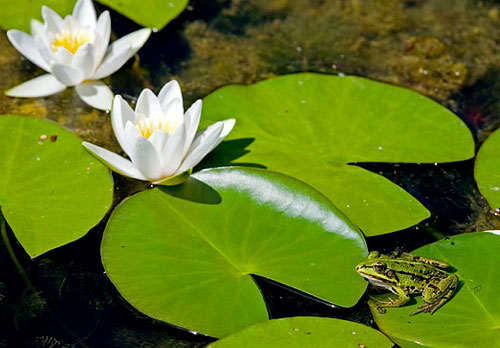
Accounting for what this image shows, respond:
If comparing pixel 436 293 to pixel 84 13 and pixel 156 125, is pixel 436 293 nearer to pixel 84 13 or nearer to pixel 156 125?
pixel 156 125

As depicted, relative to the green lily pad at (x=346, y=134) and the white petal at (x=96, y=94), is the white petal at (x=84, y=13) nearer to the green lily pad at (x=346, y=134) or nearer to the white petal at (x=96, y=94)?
the white petal at (x=96, y=94)

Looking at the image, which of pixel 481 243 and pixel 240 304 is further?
pixel 481 243

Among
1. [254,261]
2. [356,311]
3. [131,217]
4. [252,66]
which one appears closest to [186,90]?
[252,66]

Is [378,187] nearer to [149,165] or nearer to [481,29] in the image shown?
[149,165]

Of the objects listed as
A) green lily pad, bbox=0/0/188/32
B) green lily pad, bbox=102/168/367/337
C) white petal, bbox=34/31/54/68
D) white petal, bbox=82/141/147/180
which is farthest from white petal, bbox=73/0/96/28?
green lily pad, bbox=102/168/367/337

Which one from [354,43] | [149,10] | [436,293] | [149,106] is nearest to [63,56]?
[149,106]

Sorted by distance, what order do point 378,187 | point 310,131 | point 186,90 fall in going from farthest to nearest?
1. point 186,90
2. point 310,131
3. point 378,187

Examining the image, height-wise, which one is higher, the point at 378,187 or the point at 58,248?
the point at 378,187

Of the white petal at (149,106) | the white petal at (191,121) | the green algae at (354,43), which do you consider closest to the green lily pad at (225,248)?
the white petal at (191,121)

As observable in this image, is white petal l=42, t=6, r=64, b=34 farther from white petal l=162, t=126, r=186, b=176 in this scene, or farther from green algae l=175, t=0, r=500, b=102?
white petal l=162, t=126, r=186, b=176
